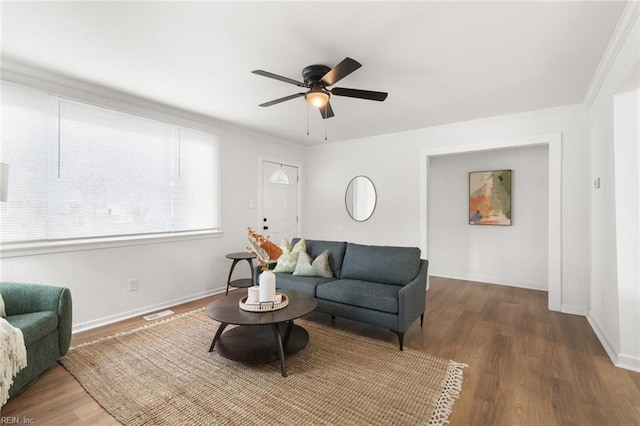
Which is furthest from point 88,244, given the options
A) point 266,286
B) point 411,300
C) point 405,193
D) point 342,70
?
point 405,193

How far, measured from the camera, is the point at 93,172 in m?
3.21

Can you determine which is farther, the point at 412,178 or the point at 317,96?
the point at 412,178

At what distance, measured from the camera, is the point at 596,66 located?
2.70m

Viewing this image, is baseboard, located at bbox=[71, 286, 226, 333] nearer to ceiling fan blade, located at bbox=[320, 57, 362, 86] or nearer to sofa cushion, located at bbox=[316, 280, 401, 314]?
sofa cushion, located at bbox=[316, 280, 401, 314]

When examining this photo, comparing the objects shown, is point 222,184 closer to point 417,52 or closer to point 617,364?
point 417,52

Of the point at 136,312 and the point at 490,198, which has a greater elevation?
the point at 490,198

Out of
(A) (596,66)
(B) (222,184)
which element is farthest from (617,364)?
(B) (222,184)

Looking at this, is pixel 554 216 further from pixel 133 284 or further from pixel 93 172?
pixel 93 172

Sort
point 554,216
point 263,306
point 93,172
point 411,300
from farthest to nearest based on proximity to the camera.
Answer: point 554,216 < point 93,172 < point 411,300 < point 263,306

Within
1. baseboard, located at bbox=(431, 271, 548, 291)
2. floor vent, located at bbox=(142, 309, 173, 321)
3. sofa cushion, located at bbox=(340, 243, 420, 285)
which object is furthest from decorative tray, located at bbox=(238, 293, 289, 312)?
baseboard, located at bbox=(431, 271, 548, 291)

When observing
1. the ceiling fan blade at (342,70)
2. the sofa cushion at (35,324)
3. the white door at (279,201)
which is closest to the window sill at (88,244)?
the sofa cushion at (35,324)

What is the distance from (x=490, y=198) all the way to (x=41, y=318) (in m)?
5.90

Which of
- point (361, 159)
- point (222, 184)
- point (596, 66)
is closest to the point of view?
point (596, 66)

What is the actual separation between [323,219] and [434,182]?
2.28 metres
